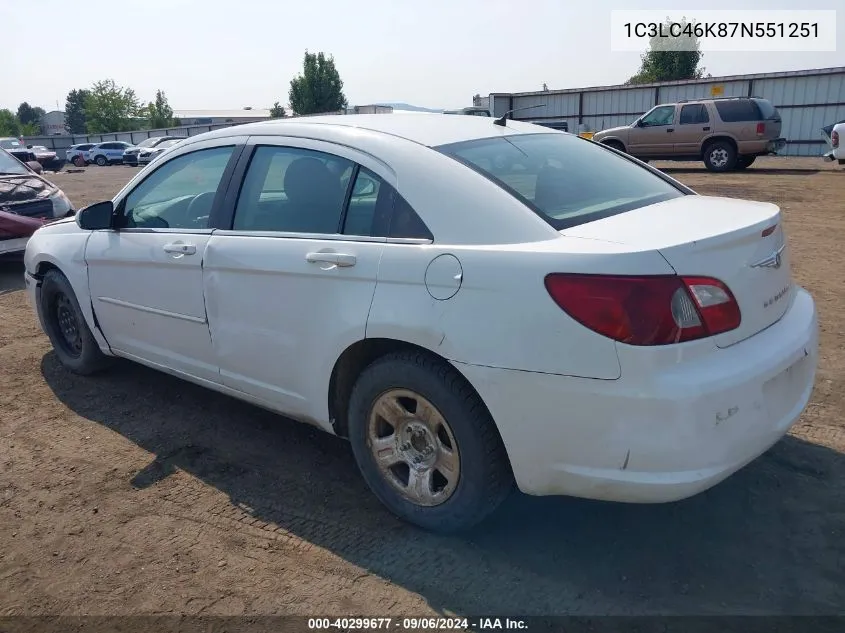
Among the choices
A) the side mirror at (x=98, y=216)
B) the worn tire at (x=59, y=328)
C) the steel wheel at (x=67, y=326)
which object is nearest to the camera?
the side mirror at (x=98, y=216)

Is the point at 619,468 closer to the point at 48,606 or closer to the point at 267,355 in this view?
the point at 267,355

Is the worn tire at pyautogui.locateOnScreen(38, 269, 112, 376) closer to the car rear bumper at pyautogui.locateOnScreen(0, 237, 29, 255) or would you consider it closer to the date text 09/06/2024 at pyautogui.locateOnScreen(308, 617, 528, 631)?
the date text 09/06/2024 at pyautogui.locateOnScreen(308, 617, 528, 631)

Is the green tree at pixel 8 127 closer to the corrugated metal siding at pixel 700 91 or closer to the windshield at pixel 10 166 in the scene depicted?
the corrugated metal siding at pixel 700 91

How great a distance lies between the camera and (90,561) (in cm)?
287

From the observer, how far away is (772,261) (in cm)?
268

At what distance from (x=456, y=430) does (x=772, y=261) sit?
138 cm

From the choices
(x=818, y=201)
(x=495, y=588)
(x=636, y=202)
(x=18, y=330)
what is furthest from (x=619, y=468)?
(x=818, y=201)

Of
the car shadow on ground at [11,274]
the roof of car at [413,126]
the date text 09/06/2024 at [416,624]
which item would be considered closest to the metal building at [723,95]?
the car shadow on ground at [11,274]

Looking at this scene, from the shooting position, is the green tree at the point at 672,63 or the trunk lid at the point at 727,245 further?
the green tree at the point at 672,63

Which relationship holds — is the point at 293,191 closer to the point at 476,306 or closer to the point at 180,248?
the point at 180,248

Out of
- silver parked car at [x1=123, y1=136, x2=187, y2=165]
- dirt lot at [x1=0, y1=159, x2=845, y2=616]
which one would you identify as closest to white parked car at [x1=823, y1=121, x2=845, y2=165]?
dirt lot at [x1=0, y1=159, x2=845, y2=616]

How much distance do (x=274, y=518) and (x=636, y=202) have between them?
2142 millimetres

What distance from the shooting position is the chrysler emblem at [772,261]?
8.50 feet

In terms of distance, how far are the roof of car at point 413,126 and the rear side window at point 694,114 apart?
53.5ft
